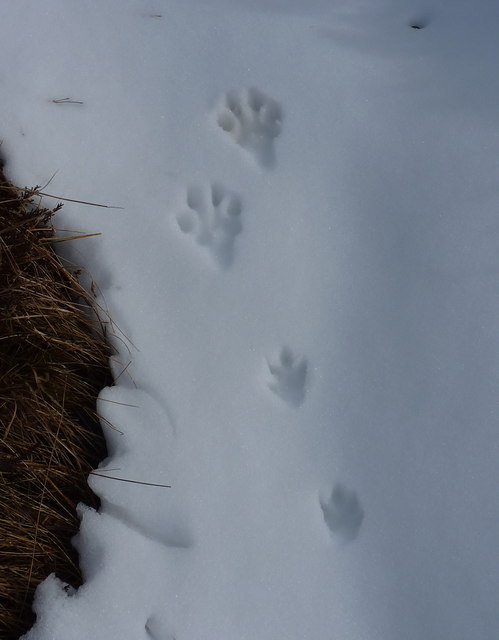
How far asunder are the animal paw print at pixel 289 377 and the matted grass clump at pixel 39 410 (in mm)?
309

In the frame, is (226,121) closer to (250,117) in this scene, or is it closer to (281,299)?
(250,117)

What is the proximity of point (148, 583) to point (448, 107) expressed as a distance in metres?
1.06

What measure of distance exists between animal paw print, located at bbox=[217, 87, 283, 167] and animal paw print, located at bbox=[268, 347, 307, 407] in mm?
445

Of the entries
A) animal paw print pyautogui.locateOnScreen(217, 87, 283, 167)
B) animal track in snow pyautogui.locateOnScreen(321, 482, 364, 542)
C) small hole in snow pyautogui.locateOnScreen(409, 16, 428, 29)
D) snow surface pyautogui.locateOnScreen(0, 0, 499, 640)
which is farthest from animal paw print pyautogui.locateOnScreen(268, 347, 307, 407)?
small hole in snow pyautogui.locateOnScreen(409, 16, 428, 29)

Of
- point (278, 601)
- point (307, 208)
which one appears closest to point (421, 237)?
point (307, 208)

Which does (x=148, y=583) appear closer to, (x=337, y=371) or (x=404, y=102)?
(x=337, y=371)

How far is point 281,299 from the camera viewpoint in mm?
1315

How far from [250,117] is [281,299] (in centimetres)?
39

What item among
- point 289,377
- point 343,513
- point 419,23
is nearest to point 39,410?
point 289,377

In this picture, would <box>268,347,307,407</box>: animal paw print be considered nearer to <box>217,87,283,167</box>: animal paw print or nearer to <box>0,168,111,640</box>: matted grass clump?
<box>0,168,111,640</box>: matted grass clump

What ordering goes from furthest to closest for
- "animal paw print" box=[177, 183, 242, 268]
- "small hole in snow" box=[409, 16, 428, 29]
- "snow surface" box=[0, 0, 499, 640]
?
"small hole in snow" box=[409, 16, 428, 29] → "animal paw print" box=[177, 183, 242, 268] → "snow surface" box=[0, 0, 499, 640]

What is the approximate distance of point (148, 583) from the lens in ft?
3.85

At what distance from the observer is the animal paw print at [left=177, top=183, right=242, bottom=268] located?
53.4 inches

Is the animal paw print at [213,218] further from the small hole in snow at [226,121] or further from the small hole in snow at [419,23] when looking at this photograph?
the small hole in snow at [419,23]
